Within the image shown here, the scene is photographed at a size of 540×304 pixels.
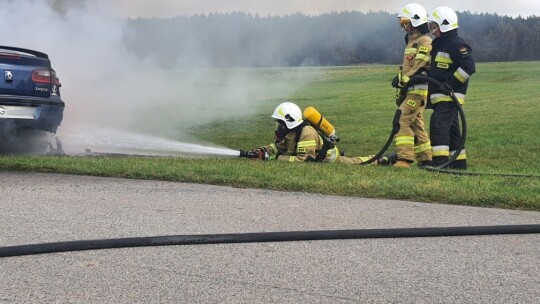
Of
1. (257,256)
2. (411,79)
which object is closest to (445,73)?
(411,79)

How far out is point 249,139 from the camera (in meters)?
14.5

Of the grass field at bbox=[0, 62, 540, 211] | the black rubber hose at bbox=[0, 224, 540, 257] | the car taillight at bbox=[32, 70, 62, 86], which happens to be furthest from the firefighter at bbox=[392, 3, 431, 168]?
the car taillight at bbox=[32, 70, 62, 86]

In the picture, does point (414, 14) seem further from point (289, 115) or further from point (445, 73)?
point (289, 115)

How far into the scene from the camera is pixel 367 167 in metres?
8.16

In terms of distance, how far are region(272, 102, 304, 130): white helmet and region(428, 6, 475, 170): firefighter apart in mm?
1716

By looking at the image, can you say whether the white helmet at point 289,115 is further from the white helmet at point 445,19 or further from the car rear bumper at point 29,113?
the car rear bumper at point 29,113

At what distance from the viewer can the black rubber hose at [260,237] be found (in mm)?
4312

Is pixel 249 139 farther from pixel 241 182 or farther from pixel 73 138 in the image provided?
pixel 241 182

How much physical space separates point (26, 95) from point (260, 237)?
5028 millimetres

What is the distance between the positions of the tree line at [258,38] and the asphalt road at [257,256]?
10.3 m

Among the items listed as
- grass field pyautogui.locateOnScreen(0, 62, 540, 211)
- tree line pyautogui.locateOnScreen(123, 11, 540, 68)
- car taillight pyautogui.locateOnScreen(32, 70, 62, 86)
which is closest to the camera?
grass field pyautogui.locateOnScreen(0, 62, 540, 211)

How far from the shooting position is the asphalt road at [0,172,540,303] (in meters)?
3.58

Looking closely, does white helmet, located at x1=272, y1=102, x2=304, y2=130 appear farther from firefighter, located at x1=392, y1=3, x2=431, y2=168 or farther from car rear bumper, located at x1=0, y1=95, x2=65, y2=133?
car rear bumper, located at x1=0, y1=95, x2=65, y2=133

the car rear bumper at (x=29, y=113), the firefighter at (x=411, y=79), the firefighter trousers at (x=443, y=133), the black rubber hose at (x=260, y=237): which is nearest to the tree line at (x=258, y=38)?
the car rear bumper at (x=29, y=113)
